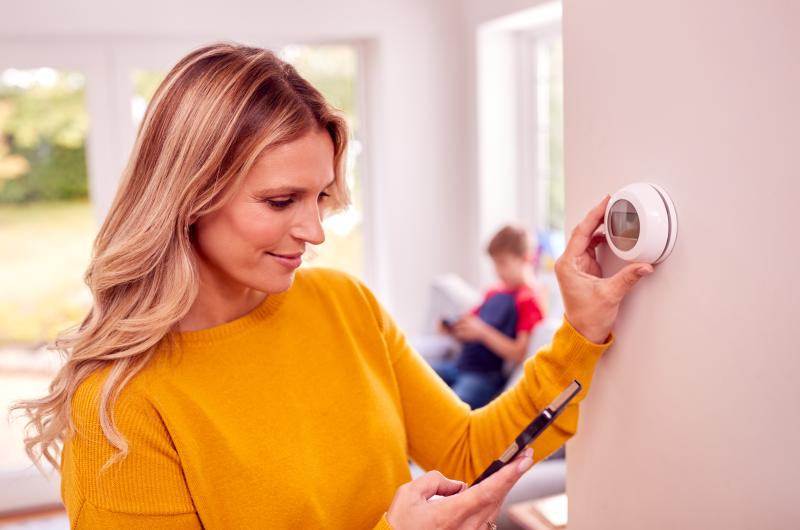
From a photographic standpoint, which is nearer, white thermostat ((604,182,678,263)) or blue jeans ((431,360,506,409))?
white thermostat ((604,182,678,263))

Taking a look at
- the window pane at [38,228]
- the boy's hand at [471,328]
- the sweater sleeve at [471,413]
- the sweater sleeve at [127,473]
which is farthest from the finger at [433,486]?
the window pane at [38,228]

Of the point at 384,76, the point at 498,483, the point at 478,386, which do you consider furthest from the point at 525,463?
the point at 384,76

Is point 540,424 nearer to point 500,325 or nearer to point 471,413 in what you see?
point 471,413

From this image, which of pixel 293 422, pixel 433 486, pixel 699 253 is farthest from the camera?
pixel 293 422

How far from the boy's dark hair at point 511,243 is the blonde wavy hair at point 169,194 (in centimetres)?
228

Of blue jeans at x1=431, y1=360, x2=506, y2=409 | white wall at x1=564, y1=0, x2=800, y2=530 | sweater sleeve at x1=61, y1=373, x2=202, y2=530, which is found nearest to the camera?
white wall at x1=564, y1=0, x2=800, y2=530

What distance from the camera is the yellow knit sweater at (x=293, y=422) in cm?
97

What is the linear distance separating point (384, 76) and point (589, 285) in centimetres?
318

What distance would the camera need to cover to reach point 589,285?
958 mm

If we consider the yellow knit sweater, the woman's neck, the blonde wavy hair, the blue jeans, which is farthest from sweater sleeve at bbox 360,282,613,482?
the blue jeans

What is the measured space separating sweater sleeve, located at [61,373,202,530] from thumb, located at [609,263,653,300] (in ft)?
1.97

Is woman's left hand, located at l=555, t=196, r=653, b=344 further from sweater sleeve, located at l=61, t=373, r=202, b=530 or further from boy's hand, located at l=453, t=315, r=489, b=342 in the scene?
A: boy's hand, located at l=453, t=315, r=489, b=342

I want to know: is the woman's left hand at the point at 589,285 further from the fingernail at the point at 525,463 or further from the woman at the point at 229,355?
the fingernail at the point at 525,463

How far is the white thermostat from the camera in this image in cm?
84
